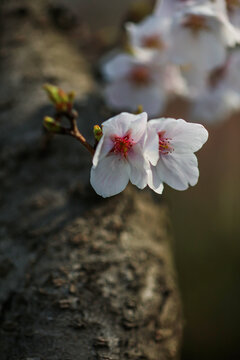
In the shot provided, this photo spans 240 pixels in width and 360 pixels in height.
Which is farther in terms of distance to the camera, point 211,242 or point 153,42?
point 211,242

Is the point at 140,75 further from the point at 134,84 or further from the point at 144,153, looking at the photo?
the point at 144,153

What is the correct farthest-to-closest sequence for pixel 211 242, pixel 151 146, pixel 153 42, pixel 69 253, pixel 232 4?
1. pixel 211 242
2. pixel 153 42
3. pixel 232 4
4. pixel 69 253
5. pixel 151 146

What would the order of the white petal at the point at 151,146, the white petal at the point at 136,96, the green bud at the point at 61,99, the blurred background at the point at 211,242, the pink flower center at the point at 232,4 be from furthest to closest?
1. the blurred background at the point at 211,242
2. the white petal at the point at 136,96
3. the pink flower center at the point at 232,4
4. the green bud at the point at 61,99
5. the white petal at the point at 151,146

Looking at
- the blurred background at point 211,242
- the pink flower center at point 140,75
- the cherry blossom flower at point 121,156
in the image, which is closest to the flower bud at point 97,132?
the cherry blossom flower at point 121,156

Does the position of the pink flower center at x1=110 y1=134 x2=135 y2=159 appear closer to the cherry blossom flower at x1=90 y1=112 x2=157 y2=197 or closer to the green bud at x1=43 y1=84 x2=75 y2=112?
the cherry blossom flower at x1=90 y1=112 x2=157 y2=197

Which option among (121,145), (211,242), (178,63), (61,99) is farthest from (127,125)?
(211,242)

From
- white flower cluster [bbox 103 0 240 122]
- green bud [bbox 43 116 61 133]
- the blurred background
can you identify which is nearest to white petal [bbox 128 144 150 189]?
green bud [bbox 43 116 61 133]

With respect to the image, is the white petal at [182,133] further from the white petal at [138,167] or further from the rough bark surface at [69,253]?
the rough bark surface at [69,253]
